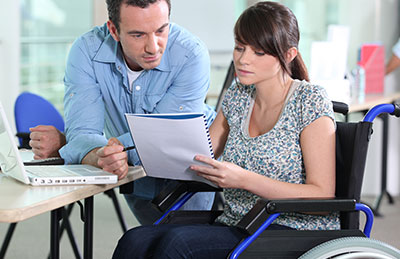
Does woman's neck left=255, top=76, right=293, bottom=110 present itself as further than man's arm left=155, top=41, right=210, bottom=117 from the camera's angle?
No

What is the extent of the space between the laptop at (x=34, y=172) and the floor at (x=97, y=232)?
5.05 ft

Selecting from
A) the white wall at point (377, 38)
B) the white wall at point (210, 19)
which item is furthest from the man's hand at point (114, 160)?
the white wall at point (377, 38)

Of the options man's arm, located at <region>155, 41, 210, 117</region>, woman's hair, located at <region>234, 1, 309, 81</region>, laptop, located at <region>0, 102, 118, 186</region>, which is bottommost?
laptop, located at <region>0, 102, 118, 186</region>

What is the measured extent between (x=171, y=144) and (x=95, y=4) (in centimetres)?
307

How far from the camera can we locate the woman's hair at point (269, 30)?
1620 millimetres

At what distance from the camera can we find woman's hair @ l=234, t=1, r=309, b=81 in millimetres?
1620

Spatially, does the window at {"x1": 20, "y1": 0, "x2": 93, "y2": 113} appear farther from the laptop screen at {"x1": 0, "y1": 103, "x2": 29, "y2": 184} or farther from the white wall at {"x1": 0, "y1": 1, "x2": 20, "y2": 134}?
the laptop screen at {"x1": 0, "y1": 103, "x2": 29, "y2": 184}

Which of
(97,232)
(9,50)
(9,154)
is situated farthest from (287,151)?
(9,50)

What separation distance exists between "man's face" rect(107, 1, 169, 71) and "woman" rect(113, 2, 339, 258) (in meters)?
0.32

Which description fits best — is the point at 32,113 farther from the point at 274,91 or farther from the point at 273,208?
the point at 273,208

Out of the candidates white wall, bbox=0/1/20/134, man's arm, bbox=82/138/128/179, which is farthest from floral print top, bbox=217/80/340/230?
white wall, bbox=0/1/20/134

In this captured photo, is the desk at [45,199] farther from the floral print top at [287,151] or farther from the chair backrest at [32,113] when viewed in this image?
the chair backrest at [32,113]

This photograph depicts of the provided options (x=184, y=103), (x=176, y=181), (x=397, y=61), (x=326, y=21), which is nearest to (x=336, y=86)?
(x=397, y=61)

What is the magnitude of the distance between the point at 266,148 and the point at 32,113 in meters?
1.43
